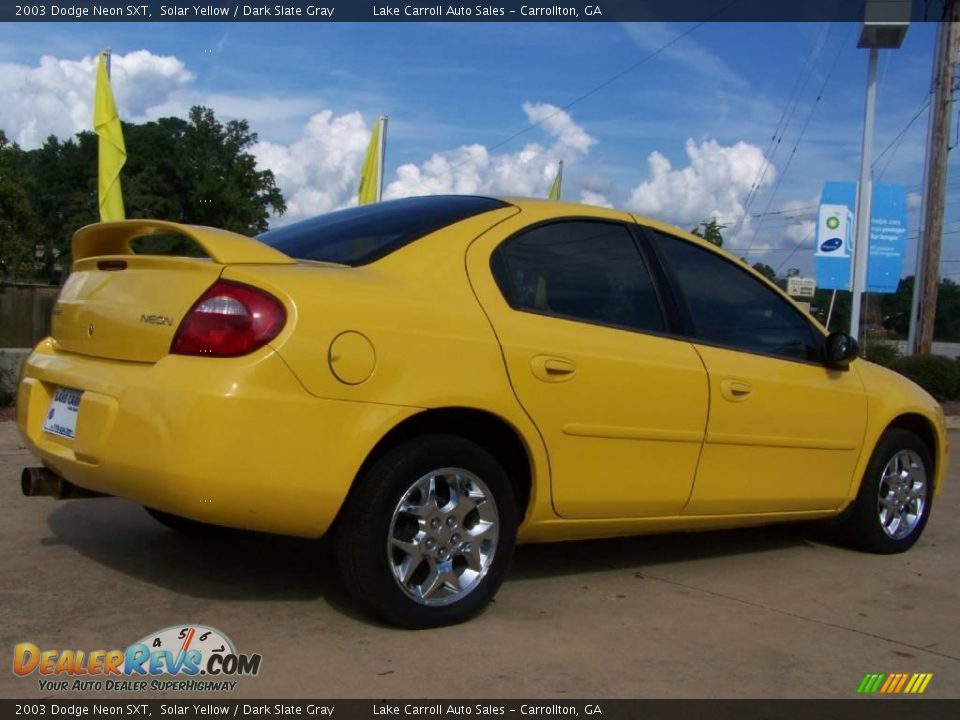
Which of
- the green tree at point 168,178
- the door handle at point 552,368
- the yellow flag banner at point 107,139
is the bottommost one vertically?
the door handle at point 552,368

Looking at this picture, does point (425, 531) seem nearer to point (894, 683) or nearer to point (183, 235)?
point (183, 235)

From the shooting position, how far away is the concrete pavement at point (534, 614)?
3.21m

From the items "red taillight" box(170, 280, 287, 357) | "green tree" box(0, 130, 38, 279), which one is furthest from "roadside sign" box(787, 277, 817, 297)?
"green tree" box(0, 130, 38, 279)

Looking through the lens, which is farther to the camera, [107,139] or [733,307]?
A: [107,139]

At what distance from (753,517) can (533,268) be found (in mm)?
1722

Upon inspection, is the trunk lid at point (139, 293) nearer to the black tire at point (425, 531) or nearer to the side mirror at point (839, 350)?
the black tire at point (425, 531)

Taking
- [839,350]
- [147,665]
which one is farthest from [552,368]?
[839,350]

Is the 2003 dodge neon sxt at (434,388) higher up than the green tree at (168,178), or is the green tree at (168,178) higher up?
the green tree at (168,178)

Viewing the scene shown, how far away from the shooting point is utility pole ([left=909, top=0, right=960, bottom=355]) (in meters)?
18.6

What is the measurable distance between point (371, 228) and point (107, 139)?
9.54 metres

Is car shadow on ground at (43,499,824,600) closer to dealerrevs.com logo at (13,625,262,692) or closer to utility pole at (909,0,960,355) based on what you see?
dealerrevs.com logo at (13,625,262,692)

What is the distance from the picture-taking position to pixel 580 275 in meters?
4.15

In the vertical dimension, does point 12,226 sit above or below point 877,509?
above
